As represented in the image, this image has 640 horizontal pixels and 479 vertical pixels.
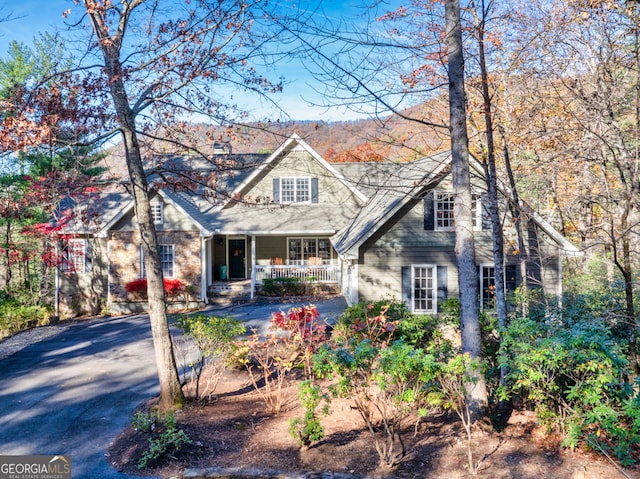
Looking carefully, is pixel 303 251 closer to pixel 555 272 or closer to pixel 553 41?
pixel 555 272

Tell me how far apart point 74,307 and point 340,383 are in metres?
17.9

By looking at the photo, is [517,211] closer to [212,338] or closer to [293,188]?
[212,338]

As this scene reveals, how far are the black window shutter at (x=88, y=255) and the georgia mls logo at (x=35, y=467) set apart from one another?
14.7 metres

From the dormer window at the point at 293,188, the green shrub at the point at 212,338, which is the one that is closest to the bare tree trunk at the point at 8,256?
the dormer window at the point at 293,188

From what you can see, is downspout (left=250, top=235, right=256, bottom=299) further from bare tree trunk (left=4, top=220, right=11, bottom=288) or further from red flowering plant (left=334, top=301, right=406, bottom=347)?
bare tree trunk (left=4, top=220, right=11, bottom=288)

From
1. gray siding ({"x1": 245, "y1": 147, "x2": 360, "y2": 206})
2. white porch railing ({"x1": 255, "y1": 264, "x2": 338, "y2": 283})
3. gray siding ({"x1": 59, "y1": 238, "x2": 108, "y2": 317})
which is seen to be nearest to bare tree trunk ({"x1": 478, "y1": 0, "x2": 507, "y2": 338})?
white porch railing ({"x1": 255, "y1": 264, "x2": 338, "y2": 283})

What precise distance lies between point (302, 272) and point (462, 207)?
555 inches

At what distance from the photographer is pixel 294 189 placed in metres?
20.9

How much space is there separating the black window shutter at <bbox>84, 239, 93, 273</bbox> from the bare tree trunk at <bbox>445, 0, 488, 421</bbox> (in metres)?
18.0

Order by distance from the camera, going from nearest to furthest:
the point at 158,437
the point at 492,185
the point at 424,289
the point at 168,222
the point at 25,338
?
the point at 158,437 → the point at 492,185 → the point at 424,289 → the point at 25,338 → the point at 168,222

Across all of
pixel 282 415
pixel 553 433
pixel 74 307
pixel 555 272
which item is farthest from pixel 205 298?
pixel 553 433

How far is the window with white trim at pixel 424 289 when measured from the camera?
13727 millimetres

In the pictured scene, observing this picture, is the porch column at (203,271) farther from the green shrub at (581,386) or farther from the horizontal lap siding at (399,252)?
the green shrub at (581,386)

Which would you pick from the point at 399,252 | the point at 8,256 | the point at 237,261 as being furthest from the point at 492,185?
the point at 8,256
